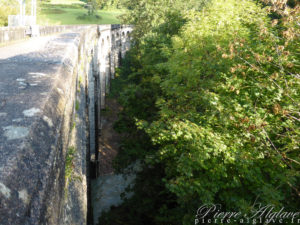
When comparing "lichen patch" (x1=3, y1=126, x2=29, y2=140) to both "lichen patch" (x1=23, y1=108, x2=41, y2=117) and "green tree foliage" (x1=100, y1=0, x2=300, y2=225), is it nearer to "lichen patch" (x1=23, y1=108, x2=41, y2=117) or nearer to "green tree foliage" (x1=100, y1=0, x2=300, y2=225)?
"lichen patch" (x1=23, y1=108, x2=41, y2=117)

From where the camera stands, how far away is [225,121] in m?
4.76

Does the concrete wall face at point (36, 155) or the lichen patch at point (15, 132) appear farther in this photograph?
the lichen patch at point (15, 132)

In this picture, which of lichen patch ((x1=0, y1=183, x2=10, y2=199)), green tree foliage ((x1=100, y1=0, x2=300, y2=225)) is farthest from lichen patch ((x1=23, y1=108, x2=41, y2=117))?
green tree foliage ((x1=100, y1=0, x2=300, y2=225))

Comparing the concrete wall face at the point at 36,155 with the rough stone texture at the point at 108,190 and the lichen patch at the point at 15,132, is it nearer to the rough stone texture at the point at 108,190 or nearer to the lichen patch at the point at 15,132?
the lichen patch at the point at 15,132

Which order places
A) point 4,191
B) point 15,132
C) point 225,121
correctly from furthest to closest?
point 225,121 < point 15,132 < point 4,191

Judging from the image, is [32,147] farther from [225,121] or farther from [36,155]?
[225,121]

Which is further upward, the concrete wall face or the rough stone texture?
the concrete wall face

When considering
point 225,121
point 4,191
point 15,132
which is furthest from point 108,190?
point 4,191

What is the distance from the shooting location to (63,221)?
1.35 meters

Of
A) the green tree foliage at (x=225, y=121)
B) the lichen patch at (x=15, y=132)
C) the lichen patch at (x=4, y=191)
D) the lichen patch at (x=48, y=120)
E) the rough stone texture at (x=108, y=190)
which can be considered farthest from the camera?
the rough stone texture at (x=108, y=190)

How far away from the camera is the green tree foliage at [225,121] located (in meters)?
4.45

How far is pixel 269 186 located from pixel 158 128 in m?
2.82

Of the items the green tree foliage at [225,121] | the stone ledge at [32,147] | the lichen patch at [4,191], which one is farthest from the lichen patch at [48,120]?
the green tree foliage at [225,121]

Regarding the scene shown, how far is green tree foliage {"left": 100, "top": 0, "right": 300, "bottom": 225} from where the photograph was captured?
445cm
